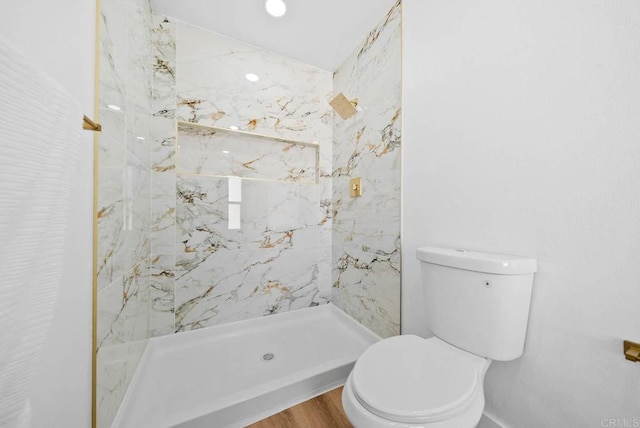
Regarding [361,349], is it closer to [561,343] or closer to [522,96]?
[561,343]

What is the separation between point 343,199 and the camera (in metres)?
1.84

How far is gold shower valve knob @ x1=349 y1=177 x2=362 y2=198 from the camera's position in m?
1.64

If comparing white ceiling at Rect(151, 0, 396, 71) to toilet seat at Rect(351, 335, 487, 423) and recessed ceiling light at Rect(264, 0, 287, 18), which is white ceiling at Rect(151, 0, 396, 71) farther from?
toilet seat at Rect(351, 335, 487, 423)

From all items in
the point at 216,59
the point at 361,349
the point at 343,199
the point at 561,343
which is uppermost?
the point at 216,59

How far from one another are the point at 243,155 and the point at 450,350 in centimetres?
167

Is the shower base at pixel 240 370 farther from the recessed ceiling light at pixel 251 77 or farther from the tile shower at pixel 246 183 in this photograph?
the recessed ceiling light at pixel 251 77

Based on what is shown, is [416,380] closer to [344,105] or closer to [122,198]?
[122,198]

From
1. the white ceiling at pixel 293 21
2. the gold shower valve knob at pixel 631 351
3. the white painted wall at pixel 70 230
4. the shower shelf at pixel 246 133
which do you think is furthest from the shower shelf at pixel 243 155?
the gold shower valve knob at pixel 631 351

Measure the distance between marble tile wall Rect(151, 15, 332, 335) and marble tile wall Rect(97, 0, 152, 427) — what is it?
13 cm

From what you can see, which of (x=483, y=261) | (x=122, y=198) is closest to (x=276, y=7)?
(x=122, y=198)

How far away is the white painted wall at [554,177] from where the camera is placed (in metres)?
0.62

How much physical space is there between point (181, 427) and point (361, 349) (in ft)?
3.19

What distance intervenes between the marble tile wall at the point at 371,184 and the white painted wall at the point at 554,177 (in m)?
0.32

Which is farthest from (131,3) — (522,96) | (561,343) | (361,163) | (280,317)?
(561,343)
